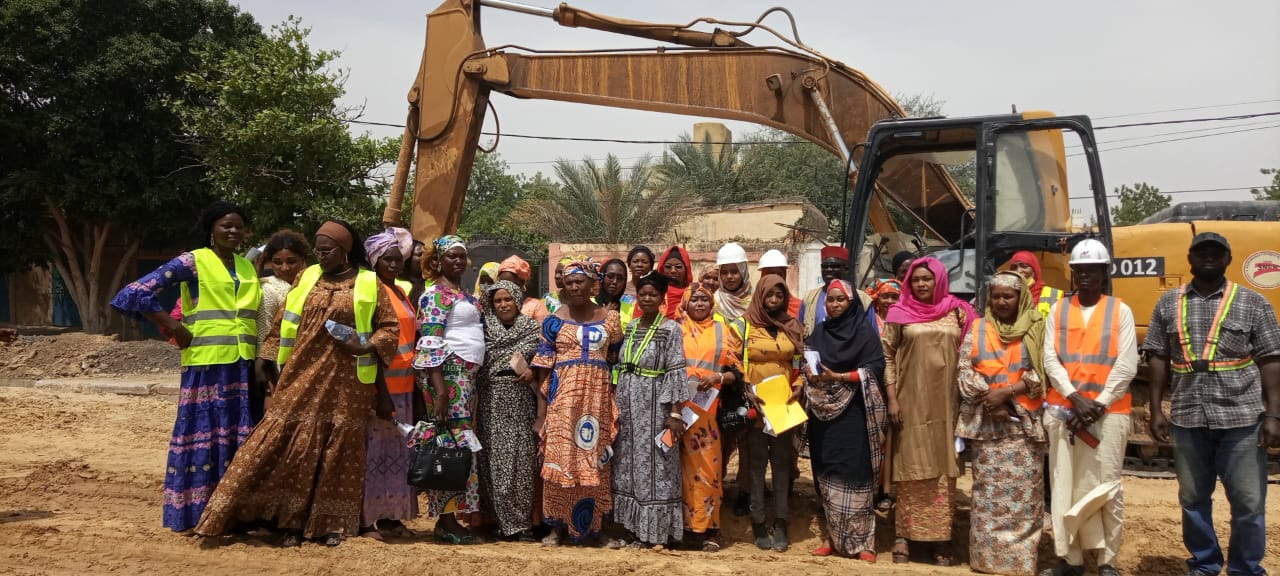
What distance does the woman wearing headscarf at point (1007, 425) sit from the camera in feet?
15.3

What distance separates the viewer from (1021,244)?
590 centimetres

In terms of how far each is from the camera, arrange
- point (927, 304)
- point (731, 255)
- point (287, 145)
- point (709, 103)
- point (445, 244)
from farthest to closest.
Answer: point (287, 145) → point (709, 103) → point (731, 255) → point (445, 244) → point (927, 304)

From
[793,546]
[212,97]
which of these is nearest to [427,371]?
[793,546]

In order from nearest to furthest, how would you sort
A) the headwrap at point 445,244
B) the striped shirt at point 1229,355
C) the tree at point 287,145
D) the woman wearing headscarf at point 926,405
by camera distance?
the striped shirt at point 1229,355
the woman wearing headscarf at point 926,405
the headwrap at point 445,244
the tree at point 287,145

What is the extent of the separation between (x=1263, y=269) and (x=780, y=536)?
167 inches

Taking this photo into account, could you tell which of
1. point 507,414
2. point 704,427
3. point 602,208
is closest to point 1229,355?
point 704,427

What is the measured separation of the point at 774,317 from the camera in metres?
5.26

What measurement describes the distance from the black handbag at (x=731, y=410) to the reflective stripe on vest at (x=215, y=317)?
105 inches

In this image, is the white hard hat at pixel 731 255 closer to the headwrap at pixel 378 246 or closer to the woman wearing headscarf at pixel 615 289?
the woman wearing headscarf at pixel 615 289

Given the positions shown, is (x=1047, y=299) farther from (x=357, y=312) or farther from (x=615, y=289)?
(x=357, y=312)

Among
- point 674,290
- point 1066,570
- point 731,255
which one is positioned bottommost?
point 1066,570

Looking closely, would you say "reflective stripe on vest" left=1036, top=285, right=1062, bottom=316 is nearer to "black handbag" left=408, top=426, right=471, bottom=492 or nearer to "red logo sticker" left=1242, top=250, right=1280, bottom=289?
"red logo sticker" left=1242, top=250, right=1280, bottom=289

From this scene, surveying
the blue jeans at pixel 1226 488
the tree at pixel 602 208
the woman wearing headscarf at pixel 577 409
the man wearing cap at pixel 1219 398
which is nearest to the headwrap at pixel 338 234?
the woman wearing headscarf at pixel 577 409

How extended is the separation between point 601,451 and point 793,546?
4.46ft
